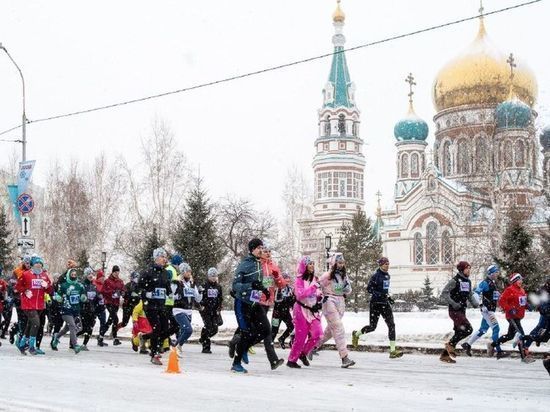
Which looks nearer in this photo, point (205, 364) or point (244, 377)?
point (244, 377)

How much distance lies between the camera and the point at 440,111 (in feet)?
268

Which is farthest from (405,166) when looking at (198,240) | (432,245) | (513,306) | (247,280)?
(247,280)

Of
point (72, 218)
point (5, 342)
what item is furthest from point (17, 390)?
point (72, 218)

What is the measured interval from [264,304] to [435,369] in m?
3.15

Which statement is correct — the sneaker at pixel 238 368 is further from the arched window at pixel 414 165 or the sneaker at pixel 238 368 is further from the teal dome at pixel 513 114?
the arched window at pixel 414 165

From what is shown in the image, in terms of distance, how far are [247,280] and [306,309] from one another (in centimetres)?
197

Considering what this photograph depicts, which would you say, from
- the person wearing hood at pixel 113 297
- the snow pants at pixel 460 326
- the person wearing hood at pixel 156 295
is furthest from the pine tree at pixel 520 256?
the person wearing hood at pixel 156 295

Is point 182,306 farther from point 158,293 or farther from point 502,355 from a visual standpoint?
point 502,355

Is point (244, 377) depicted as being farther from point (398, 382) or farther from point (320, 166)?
point (320, 166)

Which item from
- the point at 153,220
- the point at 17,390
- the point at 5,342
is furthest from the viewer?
the point at 153,220

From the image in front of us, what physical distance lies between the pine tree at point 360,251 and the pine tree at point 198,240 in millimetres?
23315

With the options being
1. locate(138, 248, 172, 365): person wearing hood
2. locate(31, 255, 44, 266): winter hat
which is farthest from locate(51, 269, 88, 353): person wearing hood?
locate(138, 248, 172, 365): person wearing hood

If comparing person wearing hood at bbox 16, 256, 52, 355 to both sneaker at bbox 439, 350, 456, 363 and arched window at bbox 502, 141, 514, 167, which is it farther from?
arched window at bbox 502, 141, 514, 167

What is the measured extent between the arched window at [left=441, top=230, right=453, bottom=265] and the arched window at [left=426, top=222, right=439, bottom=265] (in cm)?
128
